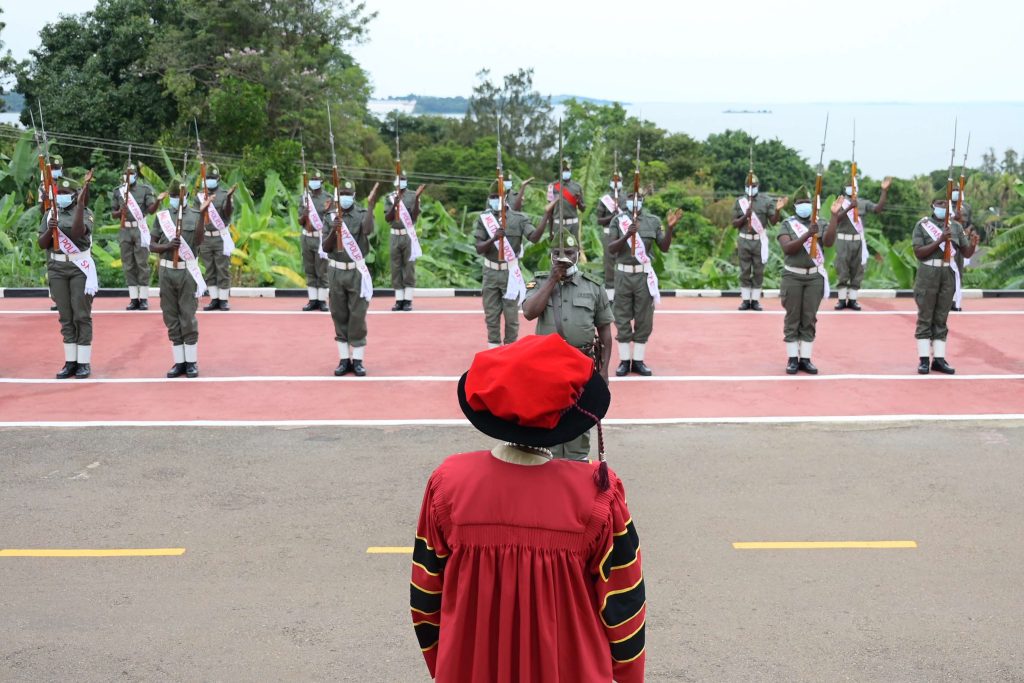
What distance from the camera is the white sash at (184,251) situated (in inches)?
497

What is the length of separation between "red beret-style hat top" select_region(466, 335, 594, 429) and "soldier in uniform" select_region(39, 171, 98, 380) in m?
10.1

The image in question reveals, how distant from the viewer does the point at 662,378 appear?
42.1 feet

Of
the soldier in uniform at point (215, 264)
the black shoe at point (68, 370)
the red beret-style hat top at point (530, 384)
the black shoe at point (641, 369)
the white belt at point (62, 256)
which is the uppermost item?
the red beret-style hat top at point (530, 384)

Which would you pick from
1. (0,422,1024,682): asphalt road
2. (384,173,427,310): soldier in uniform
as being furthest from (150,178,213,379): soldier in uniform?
(384,173,427,310): soldier in uniform

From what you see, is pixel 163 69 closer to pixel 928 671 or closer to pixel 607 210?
pixel 607 210

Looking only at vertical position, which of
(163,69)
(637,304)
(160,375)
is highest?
(163,69)

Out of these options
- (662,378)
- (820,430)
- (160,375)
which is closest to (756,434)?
(820,430)

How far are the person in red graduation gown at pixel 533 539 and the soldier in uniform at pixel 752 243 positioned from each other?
13511mm

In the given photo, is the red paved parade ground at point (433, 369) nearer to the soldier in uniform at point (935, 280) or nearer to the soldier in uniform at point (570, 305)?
the soldier in uniform at point (935, 280)

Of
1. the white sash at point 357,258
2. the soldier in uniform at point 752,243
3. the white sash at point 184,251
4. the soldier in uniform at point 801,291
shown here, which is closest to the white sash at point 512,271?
the white sash at point 357,258

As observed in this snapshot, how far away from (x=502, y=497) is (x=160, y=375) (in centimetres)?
1004

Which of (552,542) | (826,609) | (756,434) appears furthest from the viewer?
(756,434)

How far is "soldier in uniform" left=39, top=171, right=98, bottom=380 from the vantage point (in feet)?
41.7

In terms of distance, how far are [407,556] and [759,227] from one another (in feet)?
36.2
